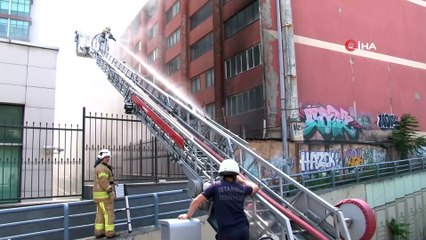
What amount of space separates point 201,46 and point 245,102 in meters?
11.3

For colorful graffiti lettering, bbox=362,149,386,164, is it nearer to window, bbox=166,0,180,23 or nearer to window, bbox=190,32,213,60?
window, bbox=190,32,213,60

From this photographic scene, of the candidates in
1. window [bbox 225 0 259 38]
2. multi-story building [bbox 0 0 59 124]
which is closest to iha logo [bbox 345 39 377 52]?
window [bbox 225 0 259 38]

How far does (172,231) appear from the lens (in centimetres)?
460

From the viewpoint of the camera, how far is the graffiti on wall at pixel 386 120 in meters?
25.6

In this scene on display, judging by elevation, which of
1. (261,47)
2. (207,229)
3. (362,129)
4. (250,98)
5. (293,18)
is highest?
(293,18)

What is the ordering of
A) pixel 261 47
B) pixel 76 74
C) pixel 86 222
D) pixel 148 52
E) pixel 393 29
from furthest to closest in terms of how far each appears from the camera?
pixel 148 52 → pixel 393 29 → pixel 261 47 → pixel 76 74 → pixel 86 222

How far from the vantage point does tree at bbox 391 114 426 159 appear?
2472 cm

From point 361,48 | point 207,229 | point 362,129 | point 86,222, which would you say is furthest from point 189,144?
point 361,48

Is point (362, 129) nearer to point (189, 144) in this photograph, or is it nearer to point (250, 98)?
point (250, 98)

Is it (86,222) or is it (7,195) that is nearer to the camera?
(86,222)

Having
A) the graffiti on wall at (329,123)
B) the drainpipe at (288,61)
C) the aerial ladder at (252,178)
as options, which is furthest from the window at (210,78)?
the aerial ladder at (252,178)

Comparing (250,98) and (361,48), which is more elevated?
(361,48)

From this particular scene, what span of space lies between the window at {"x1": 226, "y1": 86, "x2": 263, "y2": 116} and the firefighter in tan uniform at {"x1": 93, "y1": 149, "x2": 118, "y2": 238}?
16.9 m

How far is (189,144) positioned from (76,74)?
14.8 meters
